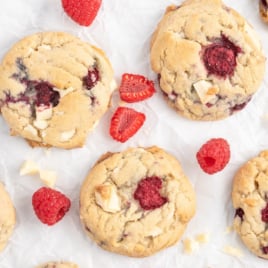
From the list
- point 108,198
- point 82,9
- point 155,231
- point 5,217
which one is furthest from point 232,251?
point 82,9

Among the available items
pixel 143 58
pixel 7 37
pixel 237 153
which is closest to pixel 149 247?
pixel 237 153

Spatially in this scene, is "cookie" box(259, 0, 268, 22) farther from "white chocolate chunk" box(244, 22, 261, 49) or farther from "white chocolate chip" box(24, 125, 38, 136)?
"white chocolate chip" box(24, 125, 38, 136)

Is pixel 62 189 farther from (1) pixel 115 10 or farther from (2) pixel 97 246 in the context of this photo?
(1) pixel 115 10

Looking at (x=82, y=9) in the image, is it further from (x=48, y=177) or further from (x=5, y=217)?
(x=5, y=217)

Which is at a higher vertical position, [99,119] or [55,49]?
[55,49]

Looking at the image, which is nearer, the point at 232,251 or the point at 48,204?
the point at 48,204
